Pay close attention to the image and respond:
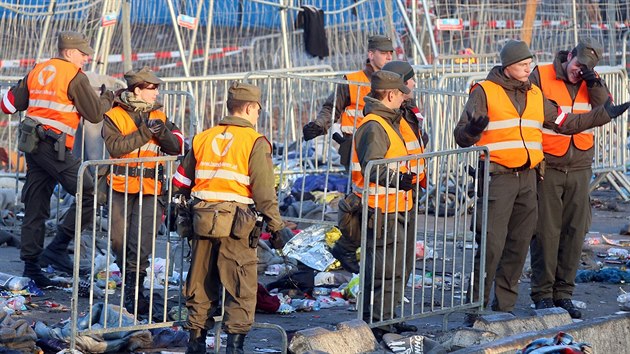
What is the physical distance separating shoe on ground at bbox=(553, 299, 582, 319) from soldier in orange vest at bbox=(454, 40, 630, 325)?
701 millimetres

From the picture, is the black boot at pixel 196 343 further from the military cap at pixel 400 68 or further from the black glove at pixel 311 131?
the black glove at pixel 311 131

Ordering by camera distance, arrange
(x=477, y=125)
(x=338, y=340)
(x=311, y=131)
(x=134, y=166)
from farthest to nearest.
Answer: (x=311, y=131) < (x=477, y=125) < (x=134, y=166) < (x=338, y=340)

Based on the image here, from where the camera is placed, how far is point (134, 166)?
859cm

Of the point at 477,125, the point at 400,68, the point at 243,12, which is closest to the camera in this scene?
the point at 477,125

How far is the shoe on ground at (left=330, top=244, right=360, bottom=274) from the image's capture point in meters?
9.07

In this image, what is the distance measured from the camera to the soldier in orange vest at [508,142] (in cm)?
897

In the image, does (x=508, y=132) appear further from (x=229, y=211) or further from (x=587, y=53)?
(x=229, y=211)

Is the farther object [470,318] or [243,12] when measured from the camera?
[243,12]

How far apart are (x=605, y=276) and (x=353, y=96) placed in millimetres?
→ 2692

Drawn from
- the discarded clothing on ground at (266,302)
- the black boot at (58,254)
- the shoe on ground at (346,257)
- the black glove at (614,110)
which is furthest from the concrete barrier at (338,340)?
the black boot at (58,254)

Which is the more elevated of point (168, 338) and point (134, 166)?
point (134, 166)

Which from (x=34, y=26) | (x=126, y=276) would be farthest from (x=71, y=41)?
(x=34, y=26)

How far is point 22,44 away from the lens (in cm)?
1612

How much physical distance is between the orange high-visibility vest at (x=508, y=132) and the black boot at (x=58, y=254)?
3713 mm
